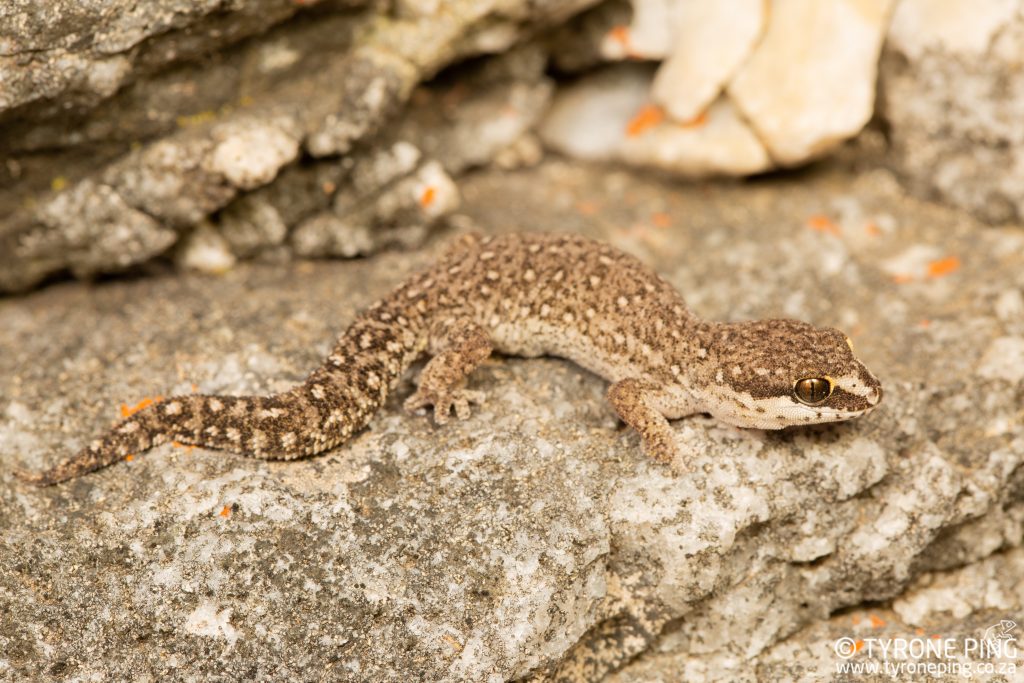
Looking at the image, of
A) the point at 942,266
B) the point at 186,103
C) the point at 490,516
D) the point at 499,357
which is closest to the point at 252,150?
the point at 186,103

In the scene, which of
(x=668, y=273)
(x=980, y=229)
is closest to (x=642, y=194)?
(x=668, y=273)

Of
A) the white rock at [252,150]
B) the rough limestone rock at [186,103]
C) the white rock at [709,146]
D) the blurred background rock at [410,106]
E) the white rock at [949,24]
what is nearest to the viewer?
the rough limestone rock at [186,103]

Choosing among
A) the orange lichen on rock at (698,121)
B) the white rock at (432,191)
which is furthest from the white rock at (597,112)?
the white rock at (432,191)

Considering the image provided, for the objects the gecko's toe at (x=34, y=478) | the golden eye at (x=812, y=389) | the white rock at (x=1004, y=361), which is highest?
the golden eye at (x=812, y=389)

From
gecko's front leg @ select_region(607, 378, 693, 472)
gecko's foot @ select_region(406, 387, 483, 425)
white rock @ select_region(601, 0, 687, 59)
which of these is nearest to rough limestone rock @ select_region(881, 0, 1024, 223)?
white rock @ select_region(601, 0, 687, 59)

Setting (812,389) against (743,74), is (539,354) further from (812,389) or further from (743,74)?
(743,74)

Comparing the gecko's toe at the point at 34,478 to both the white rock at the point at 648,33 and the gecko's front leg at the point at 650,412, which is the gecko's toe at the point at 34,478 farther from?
the white rock at the point at 648,33
